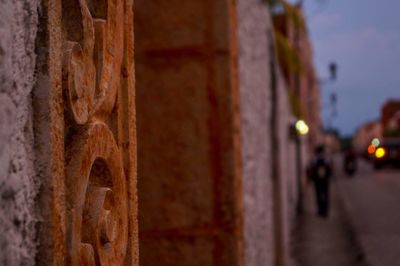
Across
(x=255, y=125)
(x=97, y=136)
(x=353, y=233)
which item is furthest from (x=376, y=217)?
(x=97, y=136)

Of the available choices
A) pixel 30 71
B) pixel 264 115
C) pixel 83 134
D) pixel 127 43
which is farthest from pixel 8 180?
Result: pixel 264 115

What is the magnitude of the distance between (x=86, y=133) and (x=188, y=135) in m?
2.48

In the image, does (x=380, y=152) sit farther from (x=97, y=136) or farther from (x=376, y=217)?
(x=97, y=136)

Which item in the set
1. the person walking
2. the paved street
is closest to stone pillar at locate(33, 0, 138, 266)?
the paved street

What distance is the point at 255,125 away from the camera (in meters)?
5.86

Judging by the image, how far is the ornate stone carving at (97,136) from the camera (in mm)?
1673

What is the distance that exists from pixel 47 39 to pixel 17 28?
0.10 meters

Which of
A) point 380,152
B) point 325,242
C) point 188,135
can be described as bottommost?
point 325,242

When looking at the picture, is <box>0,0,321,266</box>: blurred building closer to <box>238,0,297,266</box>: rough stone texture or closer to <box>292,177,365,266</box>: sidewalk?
<box>238,0,297,266</box>: rough stone texture

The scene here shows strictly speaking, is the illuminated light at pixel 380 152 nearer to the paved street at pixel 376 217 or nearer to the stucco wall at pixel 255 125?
the paved street at pixel 376 217

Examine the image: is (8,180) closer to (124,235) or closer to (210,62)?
(124,235)

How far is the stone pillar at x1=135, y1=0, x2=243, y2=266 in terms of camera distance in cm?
416

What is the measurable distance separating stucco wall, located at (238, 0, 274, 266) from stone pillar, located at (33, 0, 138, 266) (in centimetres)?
256

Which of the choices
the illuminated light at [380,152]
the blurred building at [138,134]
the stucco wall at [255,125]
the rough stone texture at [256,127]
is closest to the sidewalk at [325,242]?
the blurred building at [138,134]
